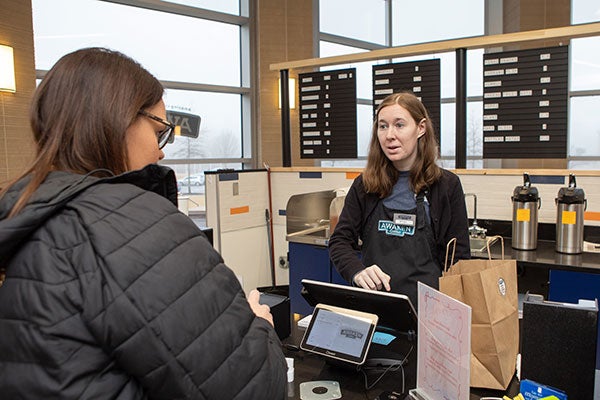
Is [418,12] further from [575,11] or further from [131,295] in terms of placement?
[131,295]

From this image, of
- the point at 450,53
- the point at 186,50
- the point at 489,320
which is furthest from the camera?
the point at 450,53

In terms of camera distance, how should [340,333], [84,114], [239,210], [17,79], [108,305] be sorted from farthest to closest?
[239,210] → [17,79] → [340,333] → [84,114] → [108,305]

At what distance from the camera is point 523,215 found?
2779 mm

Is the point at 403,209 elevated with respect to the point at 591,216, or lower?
elevated

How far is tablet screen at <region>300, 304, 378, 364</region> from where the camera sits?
1278 mm

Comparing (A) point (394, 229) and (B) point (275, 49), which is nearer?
(A) point (394, 229)

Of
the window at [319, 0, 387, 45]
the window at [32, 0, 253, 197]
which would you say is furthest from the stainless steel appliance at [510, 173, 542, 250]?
the window at [319, 0, 387, 45]

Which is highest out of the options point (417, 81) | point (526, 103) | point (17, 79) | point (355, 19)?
point (355, 19)

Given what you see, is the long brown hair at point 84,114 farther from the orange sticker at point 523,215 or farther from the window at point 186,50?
the window at point 186,50

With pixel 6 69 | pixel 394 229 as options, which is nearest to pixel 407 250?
pixel 394 229

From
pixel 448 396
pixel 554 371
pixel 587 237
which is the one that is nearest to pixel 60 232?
pixel 448 396

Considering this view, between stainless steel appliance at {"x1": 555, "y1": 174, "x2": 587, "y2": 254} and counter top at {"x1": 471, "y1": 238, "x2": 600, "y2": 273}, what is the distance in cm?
5

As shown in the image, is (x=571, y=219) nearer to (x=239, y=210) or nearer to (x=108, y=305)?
(x=239, y=210)

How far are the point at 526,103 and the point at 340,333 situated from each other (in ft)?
7.87
